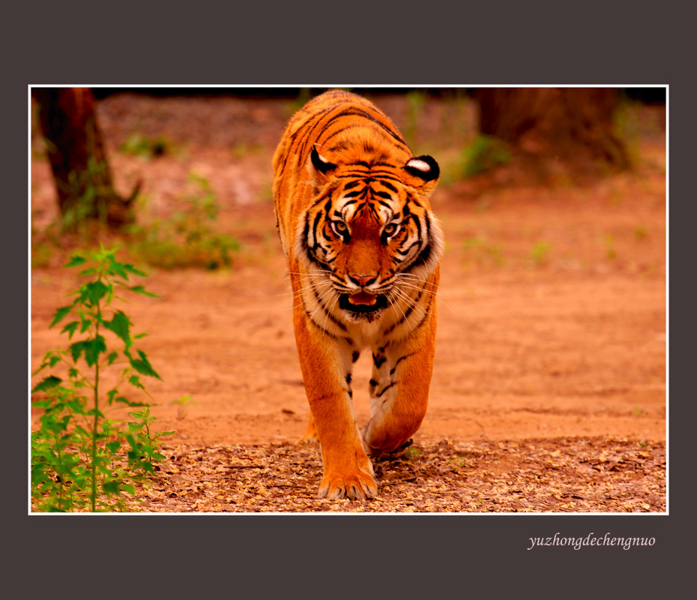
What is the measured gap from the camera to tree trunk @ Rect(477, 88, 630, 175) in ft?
45.3

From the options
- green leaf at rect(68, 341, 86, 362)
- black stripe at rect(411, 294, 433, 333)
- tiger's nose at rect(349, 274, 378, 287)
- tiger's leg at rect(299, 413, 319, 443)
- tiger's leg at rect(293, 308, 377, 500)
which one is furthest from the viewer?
tiger's leg at rect(299, 413, 319, 443)

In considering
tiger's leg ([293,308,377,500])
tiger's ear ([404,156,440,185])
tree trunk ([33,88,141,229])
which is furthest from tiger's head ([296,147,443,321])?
tree trunk ([33,88,141,229])

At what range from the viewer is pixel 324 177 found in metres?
4.27

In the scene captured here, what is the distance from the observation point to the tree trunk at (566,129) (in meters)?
13.8

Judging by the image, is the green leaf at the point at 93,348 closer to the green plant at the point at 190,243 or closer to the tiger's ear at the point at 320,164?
the tiger's ear at the point at 320,164

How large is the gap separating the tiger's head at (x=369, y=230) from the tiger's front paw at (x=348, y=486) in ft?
2.66

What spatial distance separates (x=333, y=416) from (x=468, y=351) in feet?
12.0

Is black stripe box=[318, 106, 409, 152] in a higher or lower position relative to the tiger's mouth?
higher

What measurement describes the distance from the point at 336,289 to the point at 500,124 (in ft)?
36.6

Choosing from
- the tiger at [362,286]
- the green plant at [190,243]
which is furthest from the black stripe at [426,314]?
the green plant at [190,243]

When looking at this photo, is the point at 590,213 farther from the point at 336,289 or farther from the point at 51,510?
the point at 51,510

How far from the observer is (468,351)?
303 inches

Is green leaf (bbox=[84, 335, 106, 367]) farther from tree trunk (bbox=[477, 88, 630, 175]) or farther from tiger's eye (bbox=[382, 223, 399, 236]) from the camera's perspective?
tree trunk (bbox=[477, 88, 630, 175])

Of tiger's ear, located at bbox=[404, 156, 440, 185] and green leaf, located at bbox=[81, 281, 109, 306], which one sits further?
tiger's ear, located at bbox=[404, 156, 440, 185]
